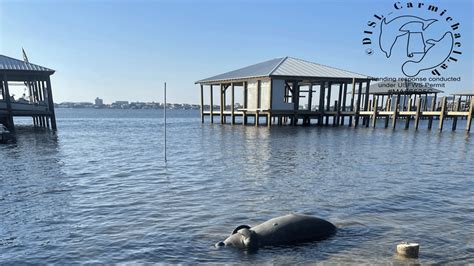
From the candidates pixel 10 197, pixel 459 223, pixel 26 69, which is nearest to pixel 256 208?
pixel 459 223

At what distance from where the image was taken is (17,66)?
40125 mm

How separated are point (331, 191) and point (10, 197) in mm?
11267

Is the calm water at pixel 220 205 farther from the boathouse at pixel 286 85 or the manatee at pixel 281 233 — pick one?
the boathouse at pixel 286 85

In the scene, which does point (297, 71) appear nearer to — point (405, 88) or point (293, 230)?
point (405, 88)

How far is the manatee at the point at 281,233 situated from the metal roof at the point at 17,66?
39.5m

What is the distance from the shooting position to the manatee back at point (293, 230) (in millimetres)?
8406

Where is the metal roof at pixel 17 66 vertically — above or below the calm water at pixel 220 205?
above

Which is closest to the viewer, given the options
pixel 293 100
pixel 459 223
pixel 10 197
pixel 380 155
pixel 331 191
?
pixel 459 223

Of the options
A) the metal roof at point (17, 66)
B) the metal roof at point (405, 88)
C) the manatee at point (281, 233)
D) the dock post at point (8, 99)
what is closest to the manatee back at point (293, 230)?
the manatee at point (281, 233)

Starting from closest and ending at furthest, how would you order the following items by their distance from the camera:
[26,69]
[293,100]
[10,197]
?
[10,197]
[26,69]
[293,100]

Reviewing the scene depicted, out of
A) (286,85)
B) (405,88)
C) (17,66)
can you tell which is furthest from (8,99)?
(405,88)

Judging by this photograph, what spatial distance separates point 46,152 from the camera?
2450 cm

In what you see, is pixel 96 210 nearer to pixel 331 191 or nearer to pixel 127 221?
pixel 127 221

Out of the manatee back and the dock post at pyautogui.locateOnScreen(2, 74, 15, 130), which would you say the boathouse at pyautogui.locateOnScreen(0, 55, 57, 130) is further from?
the manatee back
